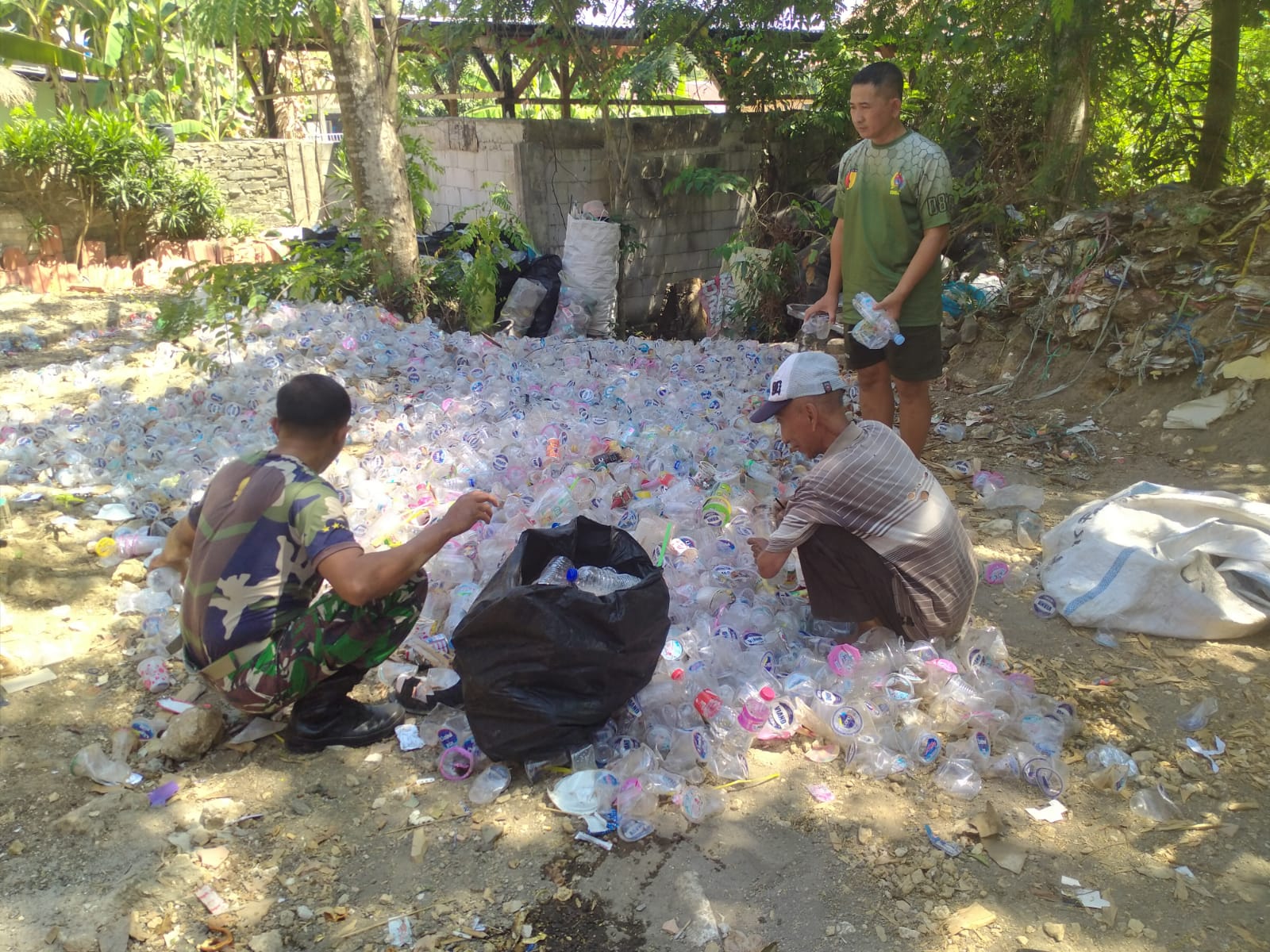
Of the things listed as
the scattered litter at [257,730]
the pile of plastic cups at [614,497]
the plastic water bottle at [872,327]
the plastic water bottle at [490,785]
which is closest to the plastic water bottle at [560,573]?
the pile of plastic cups at [614,497]

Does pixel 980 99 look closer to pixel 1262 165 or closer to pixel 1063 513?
pixel 1262 165

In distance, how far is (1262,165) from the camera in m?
6.30

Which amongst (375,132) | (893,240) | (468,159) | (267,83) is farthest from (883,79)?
(267,83)

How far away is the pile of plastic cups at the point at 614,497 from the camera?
2525 millimetres

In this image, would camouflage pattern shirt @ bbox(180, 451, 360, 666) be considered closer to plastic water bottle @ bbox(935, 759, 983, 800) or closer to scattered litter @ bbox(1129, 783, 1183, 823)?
plastic water bottle @ bbox(935, 759, 983, 800)

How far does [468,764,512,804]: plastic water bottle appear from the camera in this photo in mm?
2412

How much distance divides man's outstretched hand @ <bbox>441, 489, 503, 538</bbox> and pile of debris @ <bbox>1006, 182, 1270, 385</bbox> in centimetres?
436

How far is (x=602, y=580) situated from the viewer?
2.62 m

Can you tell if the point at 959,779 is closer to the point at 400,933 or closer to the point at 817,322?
the point at 400,933

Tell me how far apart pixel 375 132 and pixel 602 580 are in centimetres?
523

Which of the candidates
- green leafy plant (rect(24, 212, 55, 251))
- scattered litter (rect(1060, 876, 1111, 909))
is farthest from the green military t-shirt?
green leafy plant (rect(24, 212, 55, 251))

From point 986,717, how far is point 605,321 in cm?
599

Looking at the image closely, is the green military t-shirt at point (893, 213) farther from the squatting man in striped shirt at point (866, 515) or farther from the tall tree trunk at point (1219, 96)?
the tall tree trunk at point (1219, 96)

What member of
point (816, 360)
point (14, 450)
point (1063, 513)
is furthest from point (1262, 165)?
point (14, 450)
